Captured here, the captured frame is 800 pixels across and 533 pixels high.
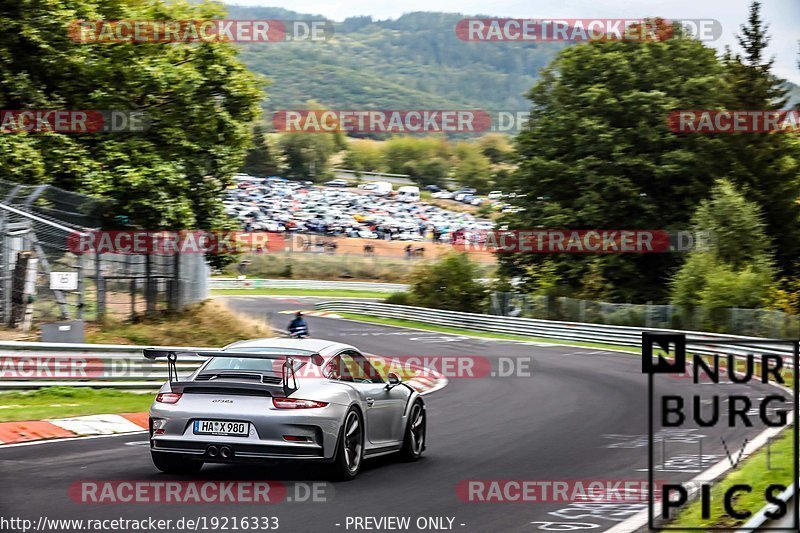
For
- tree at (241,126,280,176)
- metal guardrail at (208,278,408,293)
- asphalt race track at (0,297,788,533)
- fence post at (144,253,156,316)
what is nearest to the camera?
asphalt race track at (0,297,788,533)

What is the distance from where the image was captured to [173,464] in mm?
10188

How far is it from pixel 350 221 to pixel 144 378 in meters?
96.5

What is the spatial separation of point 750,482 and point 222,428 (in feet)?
15.3

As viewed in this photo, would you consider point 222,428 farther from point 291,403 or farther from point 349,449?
point 349,449

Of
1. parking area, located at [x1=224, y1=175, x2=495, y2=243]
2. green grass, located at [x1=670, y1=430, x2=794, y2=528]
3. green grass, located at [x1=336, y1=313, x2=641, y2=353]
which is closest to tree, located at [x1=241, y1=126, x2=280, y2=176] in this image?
parking area, located at [x1=224, y1=175, x2=495, y2=243]

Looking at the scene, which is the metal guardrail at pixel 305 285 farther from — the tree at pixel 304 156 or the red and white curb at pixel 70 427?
the tree at pixel 304 156

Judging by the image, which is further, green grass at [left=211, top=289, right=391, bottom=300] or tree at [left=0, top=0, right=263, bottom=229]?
green grass at [left=211, top=289, right=391, bottom=300]

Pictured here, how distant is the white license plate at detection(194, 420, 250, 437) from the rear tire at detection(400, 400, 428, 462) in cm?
260

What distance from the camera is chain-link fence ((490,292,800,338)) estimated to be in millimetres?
30969

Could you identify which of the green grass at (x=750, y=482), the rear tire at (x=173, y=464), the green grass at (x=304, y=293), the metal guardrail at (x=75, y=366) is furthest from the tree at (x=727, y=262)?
the green grass at (x=304, y=293)

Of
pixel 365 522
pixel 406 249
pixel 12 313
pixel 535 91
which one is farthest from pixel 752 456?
pixel 406 249

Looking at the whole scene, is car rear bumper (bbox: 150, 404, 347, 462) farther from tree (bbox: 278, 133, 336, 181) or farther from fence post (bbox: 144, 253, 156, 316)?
tree (bbox: 278, 133, 336, 181)

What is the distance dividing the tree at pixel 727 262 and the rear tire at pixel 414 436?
25.6m

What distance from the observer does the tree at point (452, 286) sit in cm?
5294
